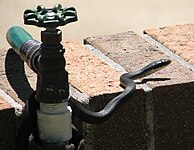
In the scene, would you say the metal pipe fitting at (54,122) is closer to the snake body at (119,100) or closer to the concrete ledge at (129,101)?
the snake body at (119,100)

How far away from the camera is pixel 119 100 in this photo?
1.36 m

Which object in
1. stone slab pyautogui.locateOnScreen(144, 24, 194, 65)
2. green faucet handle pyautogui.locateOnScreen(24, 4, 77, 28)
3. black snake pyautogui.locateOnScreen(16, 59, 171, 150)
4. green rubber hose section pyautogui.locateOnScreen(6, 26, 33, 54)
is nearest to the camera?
green faucet handle pyautogui.locateOnScreen(24, 4, 77, 28)

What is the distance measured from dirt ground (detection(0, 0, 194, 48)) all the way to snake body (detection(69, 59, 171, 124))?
1.59 meters

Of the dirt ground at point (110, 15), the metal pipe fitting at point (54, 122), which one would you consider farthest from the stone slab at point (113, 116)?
the dirt ground at point (110, 15)

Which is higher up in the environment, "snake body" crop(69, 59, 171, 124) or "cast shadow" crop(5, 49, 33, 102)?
"snake body" crop(69, 59, 171, 124)

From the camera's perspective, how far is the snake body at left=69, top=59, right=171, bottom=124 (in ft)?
4.01

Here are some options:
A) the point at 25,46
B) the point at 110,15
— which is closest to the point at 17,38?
the point at 25,46

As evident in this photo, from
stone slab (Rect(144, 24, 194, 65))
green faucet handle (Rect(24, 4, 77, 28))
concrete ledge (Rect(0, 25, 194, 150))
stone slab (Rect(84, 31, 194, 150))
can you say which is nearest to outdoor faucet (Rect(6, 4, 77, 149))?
green faucet handle (Rect(24, 4, 77, 28))

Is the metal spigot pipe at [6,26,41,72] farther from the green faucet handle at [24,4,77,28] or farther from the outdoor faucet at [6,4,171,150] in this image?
the green faucet handle at [24,4,77,28]

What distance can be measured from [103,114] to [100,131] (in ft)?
0.56

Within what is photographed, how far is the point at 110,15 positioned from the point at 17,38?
190cm

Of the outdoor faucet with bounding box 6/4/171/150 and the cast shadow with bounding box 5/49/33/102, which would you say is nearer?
the outdoor faucet with bounding box 6/4/171/150

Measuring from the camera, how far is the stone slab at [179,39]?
1662 mm

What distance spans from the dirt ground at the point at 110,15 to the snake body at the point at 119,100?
5.23 feet
